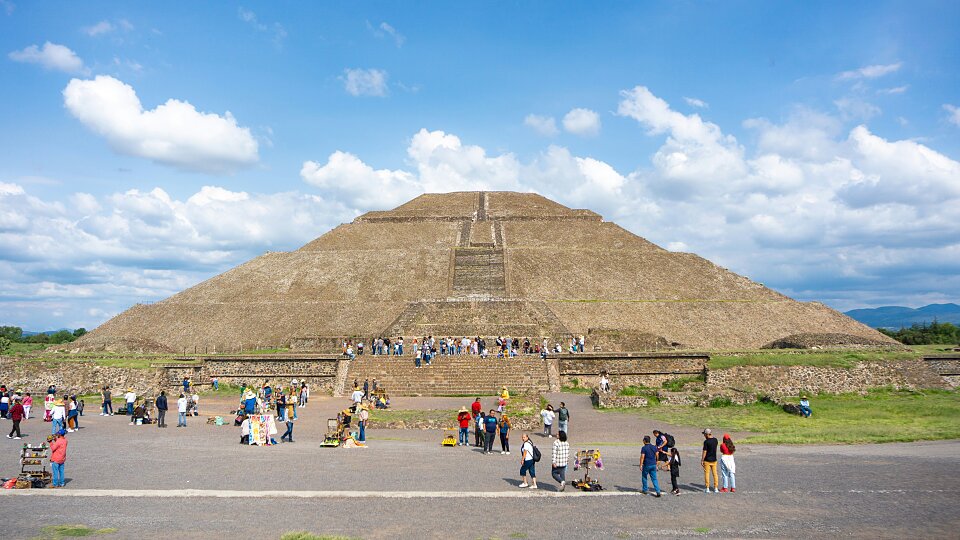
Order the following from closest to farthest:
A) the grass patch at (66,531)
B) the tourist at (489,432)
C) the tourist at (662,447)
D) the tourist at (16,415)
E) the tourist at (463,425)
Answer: the grass patch at (66,531) < the tourist at (662,447) < the tourist at (489,432) < the tourist at (463,425) < the tourist at (16,415)

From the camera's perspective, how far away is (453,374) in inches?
1164

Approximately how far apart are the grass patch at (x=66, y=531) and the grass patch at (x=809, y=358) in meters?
25.4

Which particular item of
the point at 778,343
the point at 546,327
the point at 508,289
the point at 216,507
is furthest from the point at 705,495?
the point at 508,289

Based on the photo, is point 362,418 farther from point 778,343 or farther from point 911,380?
point 778,343

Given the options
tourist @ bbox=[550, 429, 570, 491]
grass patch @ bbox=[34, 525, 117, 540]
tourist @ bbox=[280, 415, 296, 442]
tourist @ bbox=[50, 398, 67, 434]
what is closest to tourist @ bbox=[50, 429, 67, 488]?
grass patch @ bbox=[34, 525, 117, 540]

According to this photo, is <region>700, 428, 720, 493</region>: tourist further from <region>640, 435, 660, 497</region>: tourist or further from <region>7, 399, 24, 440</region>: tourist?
<region>7, 399, 24, 440</region>: tourist

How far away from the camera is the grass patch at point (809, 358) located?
28828 mm

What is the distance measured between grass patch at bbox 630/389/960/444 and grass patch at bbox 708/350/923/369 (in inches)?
68.7

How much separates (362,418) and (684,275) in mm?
35737

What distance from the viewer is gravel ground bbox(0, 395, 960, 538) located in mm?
9992

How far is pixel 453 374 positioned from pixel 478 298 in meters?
13.4

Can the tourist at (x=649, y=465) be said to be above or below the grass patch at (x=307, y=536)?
above

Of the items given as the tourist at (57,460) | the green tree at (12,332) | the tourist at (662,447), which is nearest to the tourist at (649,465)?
the tourist at (662,447)

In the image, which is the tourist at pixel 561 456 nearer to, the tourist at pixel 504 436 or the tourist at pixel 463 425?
the tourist at pixel 504 436
